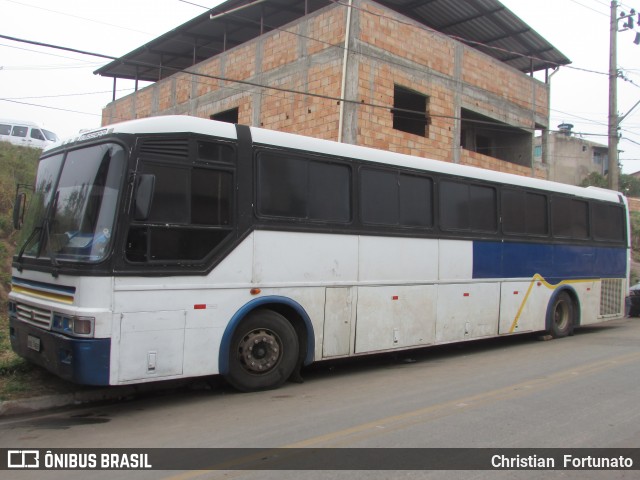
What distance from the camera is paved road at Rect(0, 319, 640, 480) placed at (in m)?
4.84

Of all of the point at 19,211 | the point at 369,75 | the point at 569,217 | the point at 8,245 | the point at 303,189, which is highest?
the point at 369,75

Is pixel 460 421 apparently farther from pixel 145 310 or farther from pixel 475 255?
pixel 475 255

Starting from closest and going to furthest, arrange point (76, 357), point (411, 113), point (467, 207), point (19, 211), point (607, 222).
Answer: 1. point (76, 357)
2. point (19, 211)
3. point (467, 207)
4. point (607, 222)
5. point (411, 113)

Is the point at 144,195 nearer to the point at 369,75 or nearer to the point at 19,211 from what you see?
the point at 19,211

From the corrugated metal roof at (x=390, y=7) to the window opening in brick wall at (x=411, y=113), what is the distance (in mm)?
2518

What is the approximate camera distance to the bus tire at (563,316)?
459 inches

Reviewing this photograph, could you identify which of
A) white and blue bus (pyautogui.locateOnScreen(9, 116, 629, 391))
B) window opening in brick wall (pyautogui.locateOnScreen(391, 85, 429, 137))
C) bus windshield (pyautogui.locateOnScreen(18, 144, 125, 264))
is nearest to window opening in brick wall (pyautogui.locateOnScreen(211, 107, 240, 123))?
window opening in brick wall (pyautogui.locateOnScreen(391, 85, 429, 137))

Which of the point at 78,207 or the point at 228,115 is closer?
the point at 78,207

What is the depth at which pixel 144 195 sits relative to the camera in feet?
18.5

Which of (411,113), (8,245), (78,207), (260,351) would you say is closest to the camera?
(78,207)

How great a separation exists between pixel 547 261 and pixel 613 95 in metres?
12.2

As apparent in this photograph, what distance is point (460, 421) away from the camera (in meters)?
5.50

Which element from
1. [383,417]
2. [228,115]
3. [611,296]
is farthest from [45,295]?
[228,115]

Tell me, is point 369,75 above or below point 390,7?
below
